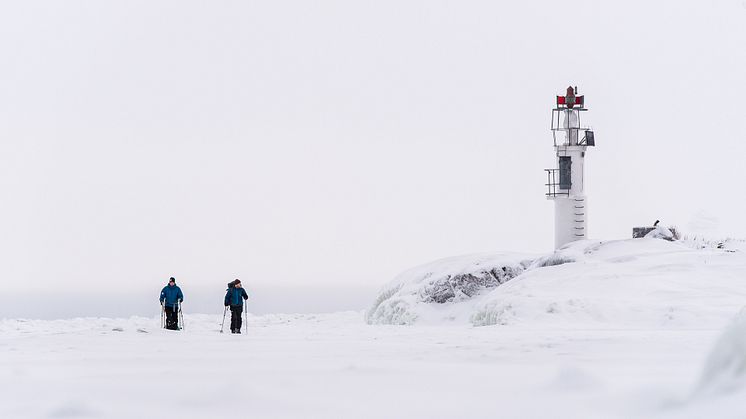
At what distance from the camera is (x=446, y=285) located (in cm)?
3491

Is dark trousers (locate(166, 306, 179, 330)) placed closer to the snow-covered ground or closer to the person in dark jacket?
the person in dark jacket

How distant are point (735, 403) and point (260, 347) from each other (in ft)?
30.2

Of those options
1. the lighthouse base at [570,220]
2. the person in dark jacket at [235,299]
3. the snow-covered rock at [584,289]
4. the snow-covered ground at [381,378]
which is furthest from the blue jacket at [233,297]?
the lighthouse base at [570,220]

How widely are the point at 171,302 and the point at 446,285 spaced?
43.5 ft

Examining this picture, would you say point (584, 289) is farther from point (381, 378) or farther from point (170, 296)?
point (381, 378)

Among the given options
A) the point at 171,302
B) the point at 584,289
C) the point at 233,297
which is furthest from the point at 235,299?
the point at 584,289

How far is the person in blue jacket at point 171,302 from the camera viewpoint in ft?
82.2

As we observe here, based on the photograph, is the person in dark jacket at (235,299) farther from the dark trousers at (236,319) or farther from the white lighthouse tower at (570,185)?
the white lighthouse tower at (570,185)

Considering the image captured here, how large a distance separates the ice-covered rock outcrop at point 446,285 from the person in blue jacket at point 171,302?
11149 millimetres

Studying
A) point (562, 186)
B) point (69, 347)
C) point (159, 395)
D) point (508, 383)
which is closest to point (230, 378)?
point (159, 395)

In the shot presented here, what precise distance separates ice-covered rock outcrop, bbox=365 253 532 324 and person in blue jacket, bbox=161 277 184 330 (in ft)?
36.6

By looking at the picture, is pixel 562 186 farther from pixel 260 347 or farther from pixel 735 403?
pixel 735 403

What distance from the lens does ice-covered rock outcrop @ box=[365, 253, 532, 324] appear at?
34.2m

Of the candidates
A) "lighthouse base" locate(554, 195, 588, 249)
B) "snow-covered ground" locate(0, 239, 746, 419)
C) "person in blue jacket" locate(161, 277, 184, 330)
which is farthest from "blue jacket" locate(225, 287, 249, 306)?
"lighthouse base" locate(554, 195, 588, 249)
